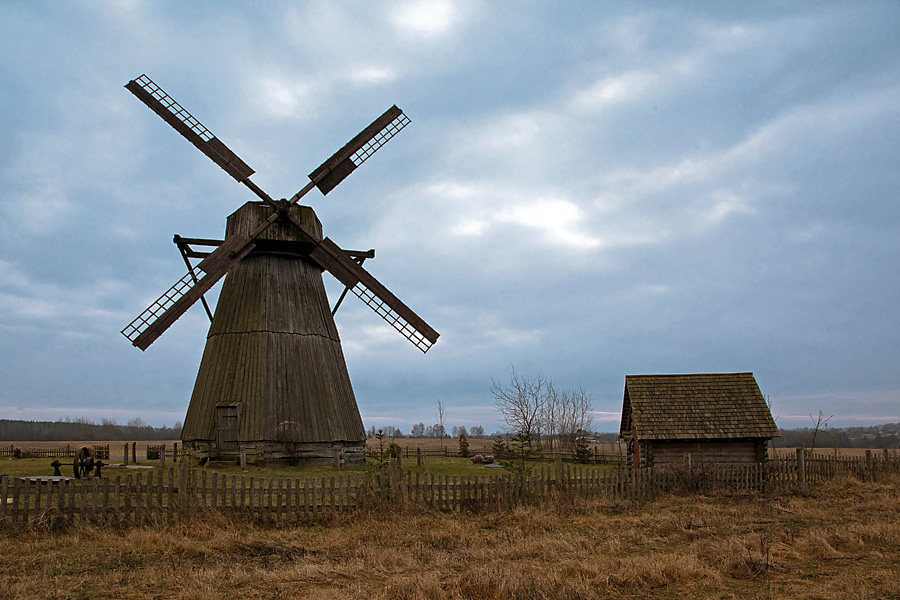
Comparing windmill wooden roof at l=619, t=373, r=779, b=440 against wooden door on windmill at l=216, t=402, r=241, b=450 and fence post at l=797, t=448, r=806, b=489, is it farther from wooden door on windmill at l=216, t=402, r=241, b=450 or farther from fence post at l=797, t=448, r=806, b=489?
wooden door on windmill at l=216, t=402, r=241, b=450

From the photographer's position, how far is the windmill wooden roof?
21000 mm

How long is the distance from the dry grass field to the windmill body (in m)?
8.96

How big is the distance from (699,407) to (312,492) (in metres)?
15.2

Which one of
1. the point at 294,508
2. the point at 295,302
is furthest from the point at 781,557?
the point at 295,302

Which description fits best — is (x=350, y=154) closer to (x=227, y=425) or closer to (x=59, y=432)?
(x=227, y=425)

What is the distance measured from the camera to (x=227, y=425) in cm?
2012

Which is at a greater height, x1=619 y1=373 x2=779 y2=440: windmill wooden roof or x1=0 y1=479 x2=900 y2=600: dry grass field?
x1=619 y1=373 x2=779 y2=440: windmill wooden roof

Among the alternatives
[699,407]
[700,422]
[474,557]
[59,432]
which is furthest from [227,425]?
[59,432]

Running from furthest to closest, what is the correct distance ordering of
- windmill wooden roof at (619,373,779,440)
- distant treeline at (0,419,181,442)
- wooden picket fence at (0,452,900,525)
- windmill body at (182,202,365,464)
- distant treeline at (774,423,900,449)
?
distant treeline at (0,419,181,442) < distant treeline at (774,423,900,449) < windmill wooden roof at (619,373,779,440) < windmill body at (182,202,365,464) < wooden picket fence at (0,452,900,525)

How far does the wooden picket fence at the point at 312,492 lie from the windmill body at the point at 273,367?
385 centimetres

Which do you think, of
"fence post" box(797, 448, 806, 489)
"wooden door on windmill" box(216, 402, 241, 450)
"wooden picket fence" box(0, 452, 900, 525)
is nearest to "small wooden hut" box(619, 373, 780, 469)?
"fence post" box(797, 448, 806, 489)

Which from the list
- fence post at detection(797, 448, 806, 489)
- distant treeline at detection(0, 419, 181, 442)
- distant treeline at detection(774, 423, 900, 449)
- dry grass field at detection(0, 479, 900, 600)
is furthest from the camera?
distant treeline at detection(0, 419, 181, 442)

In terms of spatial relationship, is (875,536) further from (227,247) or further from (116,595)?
(227,247)

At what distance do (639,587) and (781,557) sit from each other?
9.61 ft
